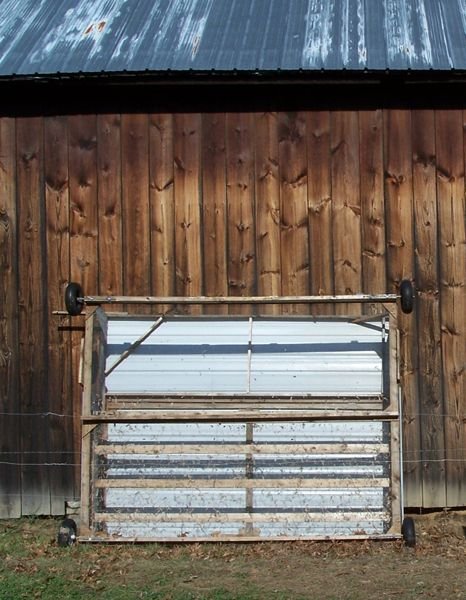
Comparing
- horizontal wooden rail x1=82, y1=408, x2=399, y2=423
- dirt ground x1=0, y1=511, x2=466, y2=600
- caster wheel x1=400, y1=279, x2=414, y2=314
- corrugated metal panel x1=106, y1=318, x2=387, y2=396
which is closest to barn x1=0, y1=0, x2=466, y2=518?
corrugated metal panel x1=106, y1=318, x2=387, y2=396

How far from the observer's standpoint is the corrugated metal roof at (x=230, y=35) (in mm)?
7906

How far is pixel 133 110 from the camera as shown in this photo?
8188 millimetres

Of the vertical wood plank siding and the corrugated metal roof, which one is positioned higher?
the corrugated metal roof

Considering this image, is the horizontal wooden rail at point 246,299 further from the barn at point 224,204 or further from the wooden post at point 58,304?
the wooden post at point 58,304

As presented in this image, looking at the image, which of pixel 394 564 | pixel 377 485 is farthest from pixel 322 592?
pixel 377 485

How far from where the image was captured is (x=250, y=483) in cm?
724

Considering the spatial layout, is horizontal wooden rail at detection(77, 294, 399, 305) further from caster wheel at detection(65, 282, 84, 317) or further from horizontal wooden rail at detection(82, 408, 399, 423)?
horizontal wooden rail at detection(82, 408, 399, 423)

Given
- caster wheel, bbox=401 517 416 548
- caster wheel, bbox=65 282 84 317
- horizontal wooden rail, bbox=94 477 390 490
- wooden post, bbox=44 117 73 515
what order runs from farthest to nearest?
wooden post, bbox=44 117 73 515 → caster wheel, bbox=65 282 84 317 → horizontal wooden rail, bbox=94 477 390 490 → caster wheel, bbox=401 517 416 548

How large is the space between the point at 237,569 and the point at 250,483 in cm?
80

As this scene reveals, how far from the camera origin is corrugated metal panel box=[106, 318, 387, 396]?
798 centimetres

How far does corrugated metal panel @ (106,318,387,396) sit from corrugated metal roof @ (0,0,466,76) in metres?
2.34

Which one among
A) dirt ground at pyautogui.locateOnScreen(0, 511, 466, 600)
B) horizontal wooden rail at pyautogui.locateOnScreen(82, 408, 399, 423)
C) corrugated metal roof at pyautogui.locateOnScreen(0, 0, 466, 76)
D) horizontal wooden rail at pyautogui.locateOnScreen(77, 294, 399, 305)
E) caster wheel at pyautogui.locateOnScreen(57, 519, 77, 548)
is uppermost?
corrugated metal roof at pyautogui.locateOnScreen(0, 0, 466, 76)

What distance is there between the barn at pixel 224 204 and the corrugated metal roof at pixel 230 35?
0.14 feet

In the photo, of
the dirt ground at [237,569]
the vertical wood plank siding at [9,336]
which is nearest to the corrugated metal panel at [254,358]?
the vertical wood plank siding at [9,336]
